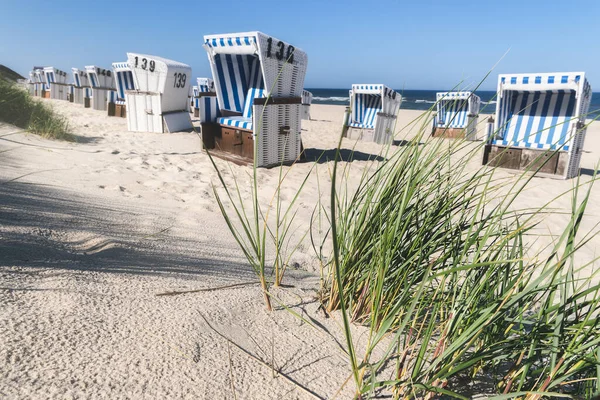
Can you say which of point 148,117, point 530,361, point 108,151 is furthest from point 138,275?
point 148,117

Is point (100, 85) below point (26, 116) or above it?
above

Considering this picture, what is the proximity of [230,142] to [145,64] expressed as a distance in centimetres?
354

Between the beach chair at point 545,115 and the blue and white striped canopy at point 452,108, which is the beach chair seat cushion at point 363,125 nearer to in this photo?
the blue and white striped canopy at point 452,108

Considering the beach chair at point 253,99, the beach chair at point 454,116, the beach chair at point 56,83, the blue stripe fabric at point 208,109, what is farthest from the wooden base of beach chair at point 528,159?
the beach chair at point 56,83

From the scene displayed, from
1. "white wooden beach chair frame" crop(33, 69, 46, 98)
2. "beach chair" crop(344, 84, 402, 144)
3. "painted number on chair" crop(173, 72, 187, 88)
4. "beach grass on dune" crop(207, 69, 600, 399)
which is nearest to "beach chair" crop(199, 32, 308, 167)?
"painted number on chair" crop(173, 72, 187, 88)

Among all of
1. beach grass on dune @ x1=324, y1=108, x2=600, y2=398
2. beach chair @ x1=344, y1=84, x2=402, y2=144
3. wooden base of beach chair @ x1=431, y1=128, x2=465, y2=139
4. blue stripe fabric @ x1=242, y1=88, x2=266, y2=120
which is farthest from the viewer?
beach chair @ x1=344, y1=84, x2=402, y2=144

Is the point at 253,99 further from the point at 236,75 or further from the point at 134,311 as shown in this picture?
the point at 134,311

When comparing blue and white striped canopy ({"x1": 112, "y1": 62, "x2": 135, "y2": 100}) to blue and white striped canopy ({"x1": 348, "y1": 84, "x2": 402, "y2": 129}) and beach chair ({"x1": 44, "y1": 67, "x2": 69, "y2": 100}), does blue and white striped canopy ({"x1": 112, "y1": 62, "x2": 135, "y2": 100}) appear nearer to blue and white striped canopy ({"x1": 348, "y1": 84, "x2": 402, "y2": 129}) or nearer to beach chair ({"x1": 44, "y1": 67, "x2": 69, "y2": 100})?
blue and white striped canopy ({"x1": 348, "y1": 84, "x2": 402, "y2": 129})

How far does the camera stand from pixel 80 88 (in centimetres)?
1488

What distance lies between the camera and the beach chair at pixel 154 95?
8125 millimetres

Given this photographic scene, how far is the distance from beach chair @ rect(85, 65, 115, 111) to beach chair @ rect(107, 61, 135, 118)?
1941 millimetres

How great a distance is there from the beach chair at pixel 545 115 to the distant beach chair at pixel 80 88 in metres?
13.1

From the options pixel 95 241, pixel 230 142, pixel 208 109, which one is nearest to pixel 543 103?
pixel 230 142

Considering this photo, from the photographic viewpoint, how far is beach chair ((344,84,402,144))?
959cm
